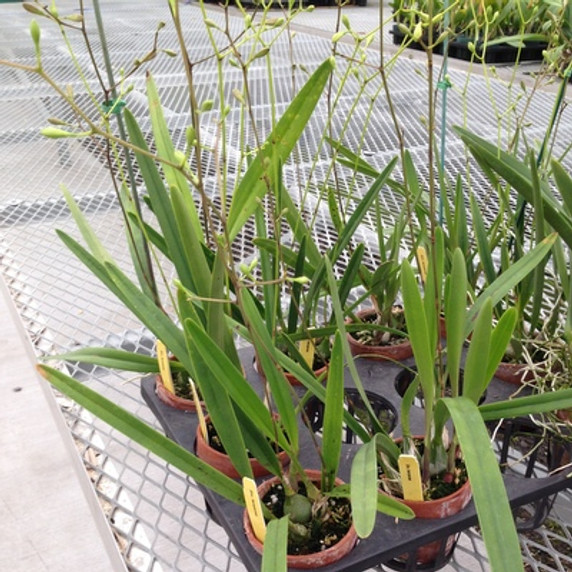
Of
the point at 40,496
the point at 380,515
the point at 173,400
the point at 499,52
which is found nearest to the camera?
the point at 380,515

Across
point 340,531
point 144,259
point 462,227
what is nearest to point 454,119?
point 462,227

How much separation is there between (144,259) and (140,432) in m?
0.23

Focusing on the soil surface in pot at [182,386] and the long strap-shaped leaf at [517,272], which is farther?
the soil surface in pot at [182,386]

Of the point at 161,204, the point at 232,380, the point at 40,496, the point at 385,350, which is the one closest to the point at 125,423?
the point at 232,380

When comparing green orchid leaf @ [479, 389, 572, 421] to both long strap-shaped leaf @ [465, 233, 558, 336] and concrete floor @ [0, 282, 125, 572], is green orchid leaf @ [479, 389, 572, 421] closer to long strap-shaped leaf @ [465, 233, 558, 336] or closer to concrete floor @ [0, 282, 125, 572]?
long strap-shaped leaf @ [465, 233, 558, 336]

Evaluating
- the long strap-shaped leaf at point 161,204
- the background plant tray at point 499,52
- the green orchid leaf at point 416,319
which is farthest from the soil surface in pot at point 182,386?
the background plant tray at point 499,52

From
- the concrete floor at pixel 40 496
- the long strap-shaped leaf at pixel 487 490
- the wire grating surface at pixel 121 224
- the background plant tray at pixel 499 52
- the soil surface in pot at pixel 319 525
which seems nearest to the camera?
the long strap-shaped leaf at pixel 487 490

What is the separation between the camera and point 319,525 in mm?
416

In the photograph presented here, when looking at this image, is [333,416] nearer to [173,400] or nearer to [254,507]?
[254,507]

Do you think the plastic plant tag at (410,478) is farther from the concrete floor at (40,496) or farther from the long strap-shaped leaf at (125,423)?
the concrete floor at (40,496)

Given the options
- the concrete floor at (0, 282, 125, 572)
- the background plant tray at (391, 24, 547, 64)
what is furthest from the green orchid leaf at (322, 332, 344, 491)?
the background plant tray at (391, 24, 547, 64)

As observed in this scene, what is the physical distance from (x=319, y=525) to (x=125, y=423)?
14 cm

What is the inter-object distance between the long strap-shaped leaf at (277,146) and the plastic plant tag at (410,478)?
18 centimetres

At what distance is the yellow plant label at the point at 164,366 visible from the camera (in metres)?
0.51
